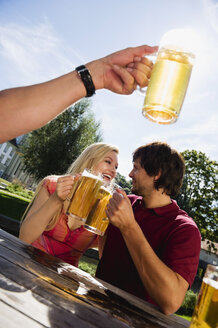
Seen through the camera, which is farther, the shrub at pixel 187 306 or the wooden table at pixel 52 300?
the shrub at pixel 187 306

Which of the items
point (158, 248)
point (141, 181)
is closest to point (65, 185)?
point (158, 248)

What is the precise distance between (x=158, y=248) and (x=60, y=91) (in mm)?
1745

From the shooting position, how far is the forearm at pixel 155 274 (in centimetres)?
170

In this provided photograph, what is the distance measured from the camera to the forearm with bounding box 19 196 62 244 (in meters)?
2.28

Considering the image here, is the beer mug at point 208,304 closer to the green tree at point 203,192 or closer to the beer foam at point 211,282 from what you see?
the beer foam at point 211,282

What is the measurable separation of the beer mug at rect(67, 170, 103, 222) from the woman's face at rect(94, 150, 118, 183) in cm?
122

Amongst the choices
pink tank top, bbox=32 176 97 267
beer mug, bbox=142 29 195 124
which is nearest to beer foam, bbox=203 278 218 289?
beer mug, bbox=142 29 195 124

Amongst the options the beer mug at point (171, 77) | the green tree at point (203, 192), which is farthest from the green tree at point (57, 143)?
the beer mug at point (171, 77)

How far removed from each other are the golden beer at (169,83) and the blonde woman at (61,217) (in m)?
0.96

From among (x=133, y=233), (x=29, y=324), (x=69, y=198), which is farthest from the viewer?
(x=69, y=198)

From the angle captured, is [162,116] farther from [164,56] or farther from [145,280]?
[145,280]

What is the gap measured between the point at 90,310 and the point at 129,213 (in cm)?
87

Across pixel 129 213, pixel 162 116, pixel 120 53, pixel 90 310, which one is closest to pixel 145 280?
pixel 129 213

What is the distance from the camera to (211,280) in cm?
107
